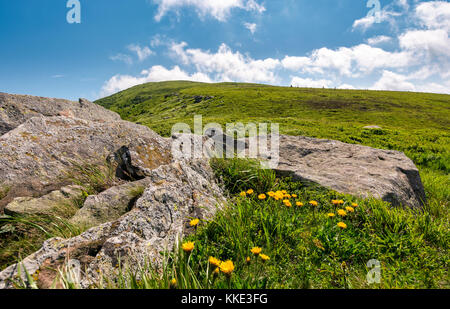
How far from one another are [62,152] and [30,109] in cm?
426

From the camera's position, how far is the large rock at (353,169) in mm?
4965

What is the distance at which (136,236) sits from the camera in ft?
9.27

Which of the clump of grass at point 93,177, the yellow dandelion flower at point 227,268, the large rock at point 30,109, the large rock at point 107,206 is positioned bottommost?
the yellow dandelion flower at point 227,268

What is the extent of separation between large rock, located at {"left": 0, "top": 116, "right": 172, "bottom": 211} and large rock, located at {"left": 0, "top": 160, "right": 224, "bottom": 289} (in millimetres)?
1231

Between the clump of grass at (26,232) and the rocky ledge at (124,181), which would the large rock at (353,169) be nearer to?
the rocky ledge at (124,181)

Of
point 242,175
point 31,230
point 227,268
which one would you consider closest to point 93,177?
point 31,230

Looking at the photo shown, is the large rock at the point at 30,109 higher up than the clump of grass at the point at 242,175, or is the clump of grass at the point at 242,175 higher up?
the large rock at the point at 30,109

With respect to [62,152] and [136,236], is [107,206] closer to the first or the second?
[136,236]

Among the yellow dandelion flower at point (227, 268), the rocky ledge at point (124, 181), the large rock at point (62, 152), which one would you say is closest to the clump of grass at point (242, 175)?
the rocky ledge at point (124, 181)

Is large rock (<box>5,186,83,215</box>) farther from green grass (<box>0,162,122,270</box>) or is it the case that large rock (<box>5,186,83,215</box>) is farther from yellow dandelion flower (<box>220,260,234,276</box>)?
yellow dandelion flower (<box>220,260,234,276</box>)

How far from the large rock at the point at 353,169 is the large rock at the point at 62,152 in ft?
11.1
